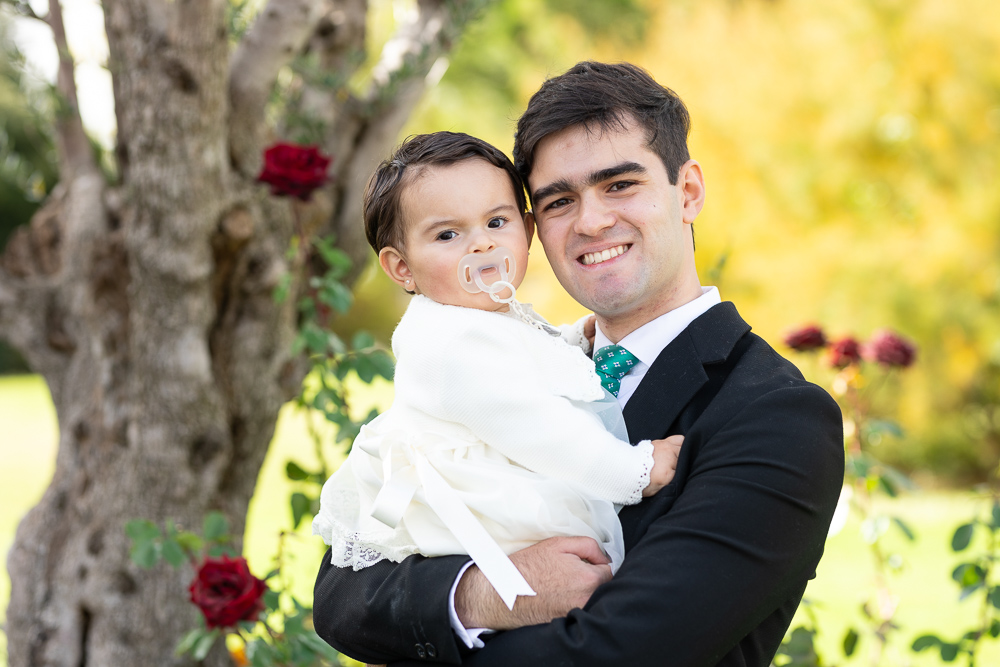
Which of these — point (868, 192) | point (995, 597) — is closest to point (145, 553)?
point (995, 597)

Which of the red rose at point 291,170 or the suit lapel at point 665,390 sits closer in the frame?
the suit lapel at point 665,390

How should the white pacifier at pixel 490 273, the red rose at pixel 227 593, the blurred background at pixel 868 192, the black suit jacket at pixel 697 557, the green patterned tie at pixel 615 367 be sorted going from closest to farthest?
the black suit jacket at pixel 697 557 → the white pacifier at pixel 490 273 → the green patterned tie at pixel 615 367 → the red rose at pixel 227 593 → the blurred background at pixel 868 192

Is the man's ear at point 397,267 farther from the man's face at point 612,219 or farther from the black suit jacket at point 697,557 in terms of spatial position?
the black suit jacket at point 697,557

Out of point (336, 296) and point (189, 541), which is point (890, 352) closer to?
→ point (336, 296)

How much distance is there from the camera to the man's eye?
5.62 feet

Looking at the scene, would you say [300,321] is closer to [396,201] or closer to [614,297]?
[396,201]

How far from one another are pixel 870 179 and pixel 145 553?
7734 mm

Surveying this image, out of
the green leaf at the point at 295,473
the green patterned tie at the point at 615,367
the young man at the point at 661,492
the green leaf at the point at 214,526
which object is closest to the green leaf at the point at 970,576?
the young man at the point at 661,492

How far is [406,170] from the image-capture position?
1.67 meters

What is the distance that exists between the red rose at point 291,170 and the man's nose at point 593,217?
0.81m

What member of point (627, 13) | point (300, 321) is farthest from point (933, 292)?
point (627, 13)

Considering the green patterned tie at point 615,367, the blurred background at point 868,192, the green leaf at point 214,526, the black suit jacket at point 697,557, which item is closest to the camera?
the black suit jacket at point 697,557

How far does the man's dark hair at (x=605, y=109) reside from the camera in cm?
169

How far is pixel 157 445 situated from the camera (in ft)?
8.45
